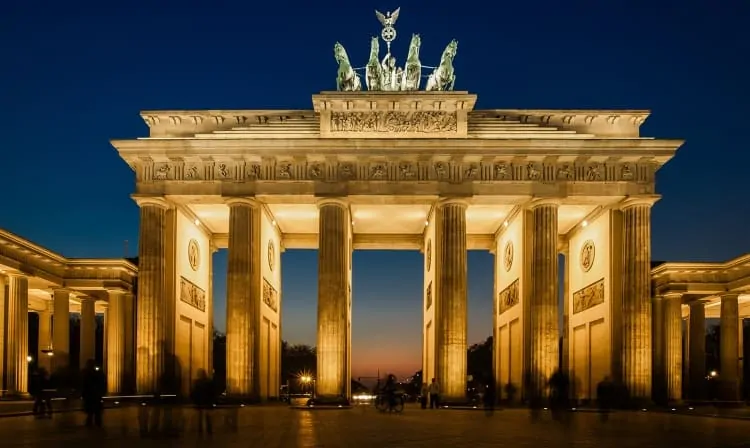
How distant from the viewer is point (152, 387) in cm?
3847

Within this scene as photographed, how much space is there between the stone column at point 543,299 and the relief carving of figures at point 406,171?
6.45m

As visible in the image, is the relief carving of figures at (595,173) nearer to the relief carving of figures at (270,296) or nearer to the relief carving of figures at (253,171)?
the relief carving of figures at (253,171)

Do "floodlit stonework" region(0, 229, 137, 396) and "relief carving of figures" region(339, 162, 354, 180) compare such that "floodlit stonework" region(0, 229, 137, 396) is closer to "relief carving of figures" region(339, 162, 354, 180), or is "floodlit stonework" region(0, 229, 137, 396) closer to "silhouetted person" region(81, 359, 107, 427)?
"relief carving of figures" region(339, 162, 354, 180)

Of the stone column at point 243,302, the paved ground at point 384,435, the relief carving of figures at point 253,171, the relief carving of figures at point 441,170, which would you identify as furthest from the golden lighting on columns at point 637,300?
the relief carving of figures at point 253,171

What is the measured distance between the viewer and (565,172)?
39.9 m

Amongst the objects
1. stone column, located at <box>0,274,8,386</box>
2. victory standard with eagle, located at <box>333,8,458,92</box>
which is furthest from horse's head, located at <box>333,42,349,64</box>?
stone column, located at <box>0,274,8,386</box>

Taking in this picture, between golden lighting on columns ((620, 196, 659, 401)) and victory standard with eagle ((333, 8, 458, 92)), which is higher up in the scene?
victory standard with eagle ((333, 8, 458, 92))

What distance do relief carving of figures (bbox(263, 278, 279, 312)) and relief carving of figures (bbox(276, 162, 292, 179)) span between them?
713 cm

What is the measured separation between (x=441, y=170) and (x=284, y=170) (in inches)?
319

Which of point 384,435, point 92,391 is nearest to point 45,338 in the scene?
point 92,391

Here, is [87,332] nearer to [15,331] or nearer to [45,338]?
[45,338]

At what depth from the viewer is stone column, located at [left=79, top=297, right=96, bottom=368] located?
Result: 5156cm

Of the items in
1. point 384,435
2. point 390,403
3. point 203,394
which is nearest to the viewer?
point 384,435

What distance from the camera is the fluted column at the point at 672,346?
1752 inches
